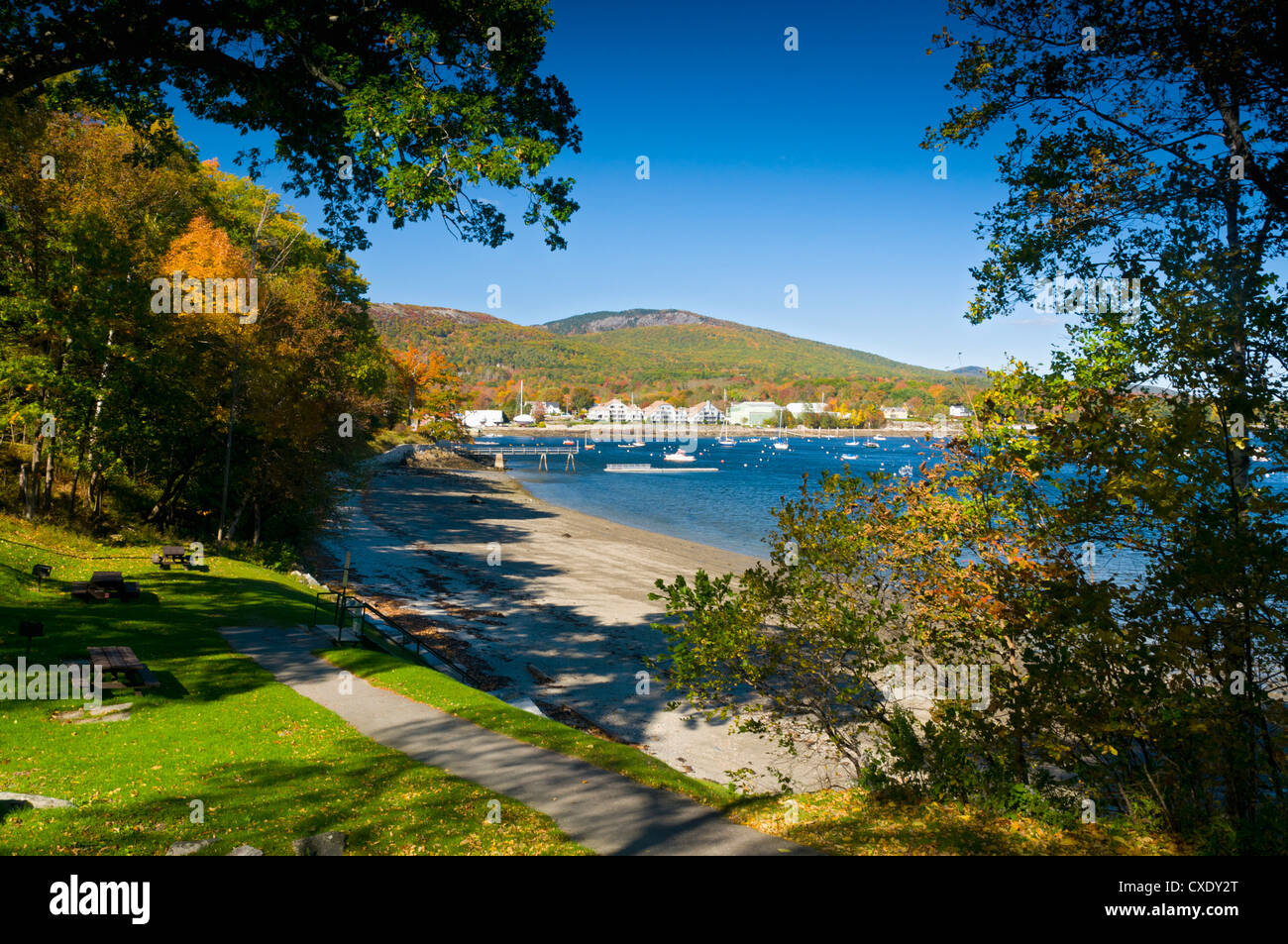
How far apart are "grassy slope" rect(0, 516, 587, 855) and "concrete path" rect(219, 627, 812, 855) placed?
13.6 inches

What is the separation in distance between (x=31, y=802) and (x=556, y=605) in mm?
18892

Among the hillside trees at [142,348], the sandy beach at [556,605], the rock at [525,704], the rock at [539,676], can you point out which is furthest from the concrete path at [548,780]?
the hillside trees at [142,348]

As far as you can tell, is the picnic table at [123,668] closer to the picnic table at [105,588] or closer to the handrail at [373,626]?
the handrail at [373,626]

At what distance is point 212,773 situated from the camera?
26.7ft

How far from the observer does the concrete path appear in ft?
22.8

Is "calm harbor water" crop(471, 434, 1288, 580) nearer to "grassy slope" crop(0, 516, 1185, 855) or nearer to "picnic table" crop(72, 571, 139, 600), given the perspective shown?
"grassy slope" crop(0, 516, 1185, 855)

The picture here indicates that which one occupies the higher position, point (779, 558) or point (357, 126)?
point (357, 126)

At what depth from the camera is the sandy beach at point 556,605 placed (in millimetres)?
14352

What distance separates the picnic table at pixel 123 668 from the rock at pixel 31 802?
11.6 feet

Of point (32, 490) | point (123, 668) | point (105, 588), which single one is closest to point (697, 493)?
point (32, 490)

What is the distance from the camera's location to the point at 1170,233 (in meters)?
7.98
